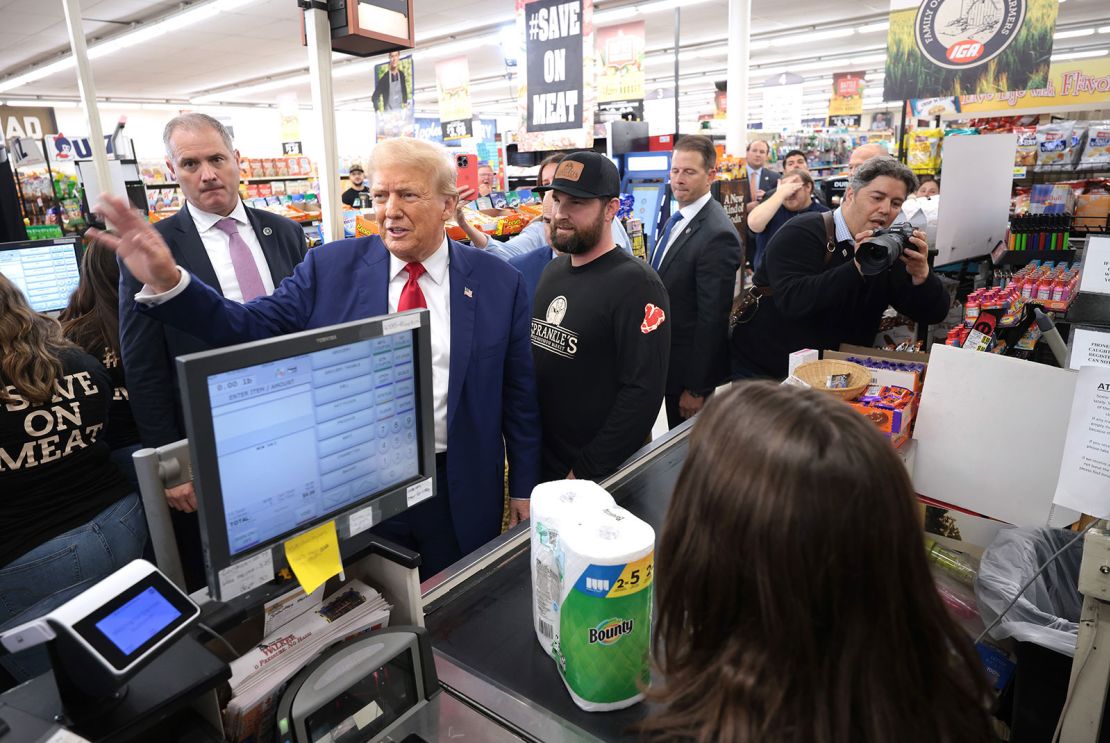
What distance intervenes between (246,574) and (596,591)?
1.55ft

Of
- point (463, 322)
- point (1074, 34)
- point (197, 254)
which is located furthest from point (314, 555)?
point (1074, 34)

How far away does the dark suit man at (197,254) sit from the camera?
2.08 m

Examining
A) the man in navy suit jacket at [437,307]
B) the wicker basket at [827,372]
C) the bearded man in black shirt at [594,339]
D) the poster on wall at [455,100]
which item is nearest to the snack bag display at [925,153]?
the wicker basket at [827,372]

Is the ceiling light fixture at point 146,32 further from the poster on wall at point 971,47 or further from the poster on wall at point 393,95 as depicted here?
the poster on wall at point 971,47

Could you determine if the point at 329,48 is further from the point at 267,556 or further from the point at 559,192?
the point at 267,556

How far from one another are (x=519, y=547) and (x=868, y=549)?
3.22 ft

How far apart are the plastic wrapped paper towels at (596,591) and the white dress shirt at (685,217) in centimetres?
251

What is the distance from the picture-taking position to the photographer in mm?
2551

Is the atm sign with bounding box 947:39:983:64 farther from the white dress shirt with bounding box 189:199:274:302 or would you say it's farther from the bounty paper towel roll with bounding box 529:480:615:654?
the bounty paper towel roll with bounding box 529:480:615:654

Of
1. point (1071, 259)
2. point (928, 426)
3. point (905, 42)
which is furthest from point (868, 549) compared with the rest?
point (905, 42)

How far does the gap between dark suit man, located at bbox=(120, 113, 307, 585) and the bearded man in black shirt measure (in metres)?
1.09

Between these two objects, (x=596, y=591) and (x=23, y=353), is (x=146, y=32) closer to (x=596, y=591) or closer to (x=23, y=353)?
(x=23, y=353)

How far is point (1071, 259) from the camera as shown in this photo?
340 cm

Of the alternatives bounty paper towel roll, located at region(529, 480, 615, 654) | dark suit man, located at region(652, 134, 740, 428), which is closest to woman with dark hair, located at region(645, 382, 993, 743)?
bounty paper towel roll, located at region(529, 480, 615, 654)
